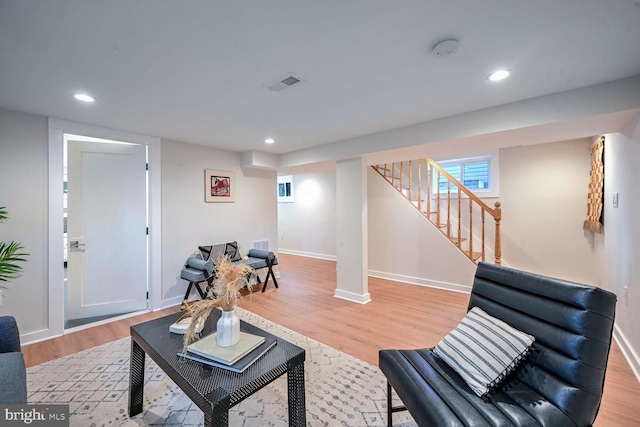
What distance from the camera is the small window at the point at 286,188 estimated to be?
781 centimetres

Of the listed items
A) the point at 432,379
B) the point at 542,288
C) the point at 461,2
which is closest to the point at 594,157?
the point at 542,288

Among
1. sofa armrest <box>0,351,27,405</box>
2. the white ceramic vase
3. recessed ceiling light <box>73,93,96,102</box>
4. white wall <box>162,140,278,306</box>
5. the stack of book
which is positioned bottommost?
sofa armrest <box>0,351,27,405</box>

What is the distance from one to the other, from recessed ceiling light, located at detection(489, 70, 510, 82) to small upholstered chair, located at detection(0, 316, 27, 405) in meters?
3.28

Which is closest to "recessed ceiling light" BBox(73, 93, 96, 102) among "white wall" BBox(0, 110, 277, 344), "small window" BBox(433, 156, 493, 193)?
"white wall" BBox(0, 110, 277, 344)

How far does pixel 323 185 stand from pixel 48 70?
5.57 meters

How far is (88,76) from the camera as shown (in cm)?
192

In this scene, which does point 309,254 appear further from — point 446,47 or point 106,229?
point 446,47

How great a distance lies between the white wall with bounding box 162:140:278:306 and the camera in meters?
3.73

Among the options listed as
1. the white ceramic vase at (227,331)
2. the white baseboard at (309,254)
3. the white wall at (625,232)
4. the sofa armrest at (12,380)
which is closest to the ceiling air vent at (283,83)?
the white ceramic vase at (227,331)

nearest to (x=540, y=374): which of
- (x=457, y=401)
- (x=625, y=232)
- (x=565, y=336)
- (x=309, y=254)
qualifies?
(x=565, y=336)

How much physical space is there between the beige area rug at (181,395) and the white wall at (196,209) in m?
1.50

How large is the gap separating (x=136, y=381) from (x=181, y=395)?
0.34 m

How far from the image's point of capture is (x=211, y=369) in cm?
139

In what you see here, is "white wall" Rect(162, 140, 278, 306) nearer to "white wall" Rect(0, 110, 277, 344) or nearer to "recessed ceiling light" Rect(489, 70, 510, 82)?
"white wall" Rect(0, 110, 277, 344)
